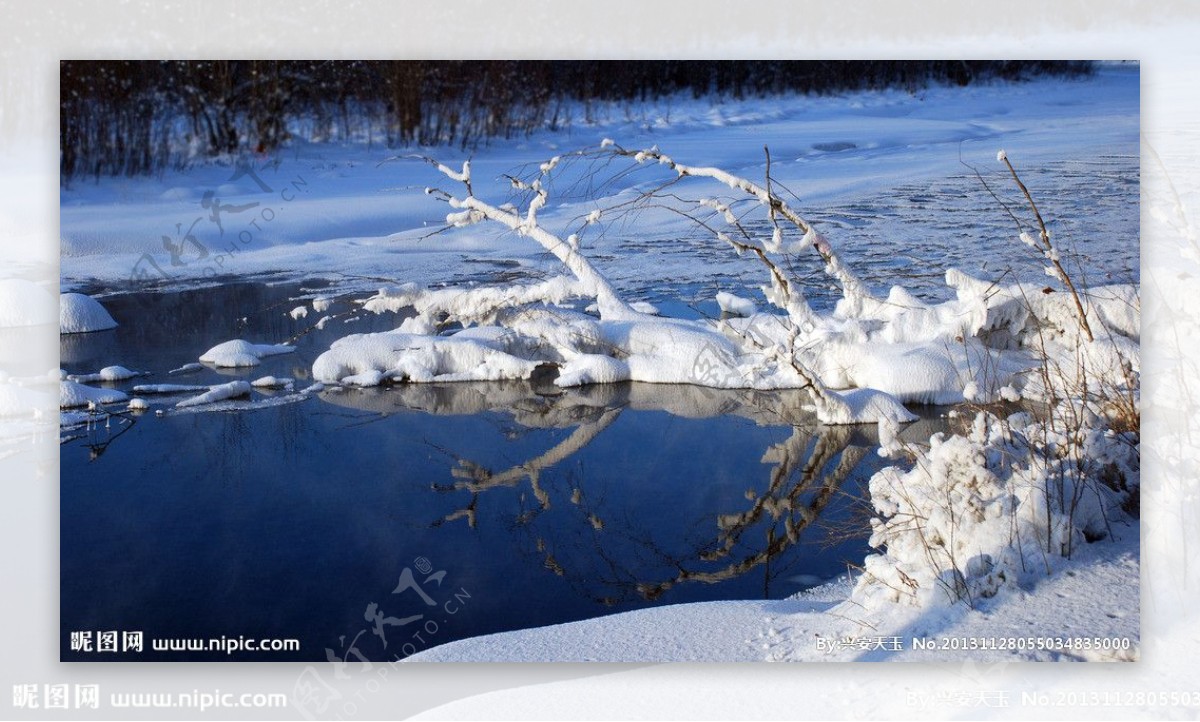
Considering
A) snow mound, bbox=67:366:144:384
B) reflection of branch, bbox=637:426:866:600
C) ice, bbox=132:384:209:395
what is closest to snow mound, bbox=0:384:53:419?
snow mound, bbox=67:366:144:384

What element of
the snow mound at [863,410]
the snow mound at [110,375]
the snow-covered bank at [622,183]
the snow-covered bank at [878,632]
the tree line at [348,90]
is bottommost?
the snow-covered bank at [878,632]

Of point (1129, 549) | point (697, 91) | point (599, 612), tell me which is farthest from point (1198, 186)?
point (599, 612)

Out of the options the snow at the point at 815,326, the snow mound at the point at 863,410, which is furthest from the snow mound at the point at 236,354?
the snow mound at the point at 863,410

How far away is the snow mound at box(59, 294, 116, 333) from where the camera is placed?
332 cm

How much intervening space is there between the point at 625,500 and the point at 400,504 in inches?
24.1

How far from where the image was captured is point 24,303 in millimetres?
3283

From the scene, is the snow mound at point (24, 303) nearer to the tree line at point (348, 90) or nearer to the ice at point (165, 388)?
the tree line at point (348, 90)

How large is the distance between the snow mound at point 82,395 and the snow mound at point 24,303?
0.80ft

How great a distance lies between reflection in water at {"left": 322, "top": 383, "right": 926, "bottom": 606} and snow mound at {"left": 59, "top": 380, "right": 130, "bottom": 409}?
611 millimetres

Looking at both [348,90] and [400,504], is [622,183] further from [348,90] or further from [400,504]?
[400,504]

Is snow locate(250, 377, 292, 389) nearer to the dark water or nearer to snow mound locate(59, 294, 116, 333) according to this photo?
the dark water

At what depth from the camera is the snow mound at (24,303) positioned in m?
3.26

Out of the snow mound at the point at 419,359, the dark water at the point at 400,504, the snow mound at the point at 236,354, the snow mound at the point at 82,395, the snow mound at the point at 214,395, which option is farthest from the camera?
the snow mound at the point at 419,359

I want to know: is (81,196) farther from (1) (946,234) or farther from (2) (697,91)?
(1) (946,234)
